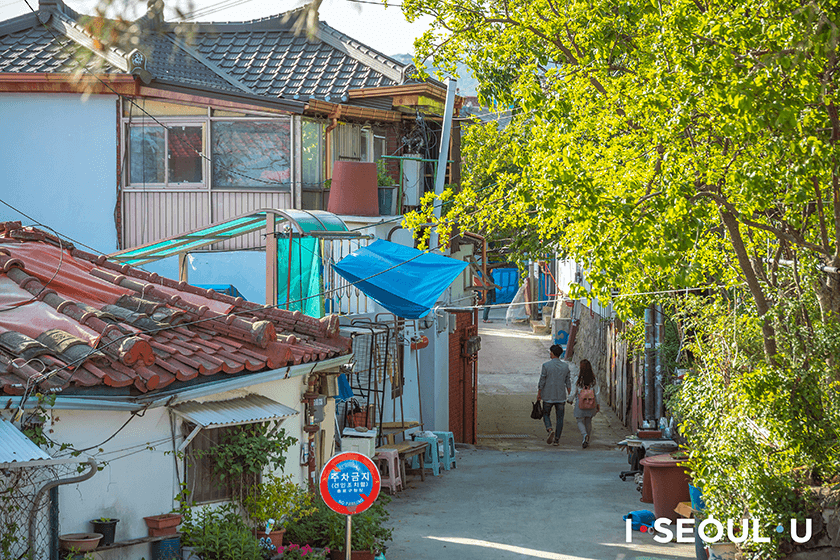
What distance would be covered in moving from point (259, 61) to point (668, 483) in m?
13.3

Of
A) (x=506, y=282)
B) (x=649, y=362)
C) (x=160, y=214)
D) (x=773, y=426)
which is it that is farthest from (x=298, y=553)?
(x=506, y=282)

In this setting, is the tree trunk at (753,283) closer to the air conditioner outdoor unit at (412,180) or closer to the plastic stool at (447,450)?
the plastic stool at (447,450)

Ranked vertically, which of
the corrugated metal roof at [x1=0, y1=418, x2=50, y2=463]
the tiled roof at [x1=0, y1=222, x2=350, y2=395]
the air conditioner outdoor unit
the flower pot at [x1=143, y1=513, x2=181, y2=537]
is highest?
the air conditioner outdoor unit

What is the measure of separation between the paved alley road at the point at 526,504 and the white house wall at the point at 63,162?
7.88m

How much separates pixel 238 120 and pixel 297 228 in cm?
509

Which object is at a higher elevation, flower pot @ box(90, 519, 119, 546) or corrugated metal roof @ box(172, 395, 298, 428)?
corrugated metal roof @ box(172, 395, 298, 428)

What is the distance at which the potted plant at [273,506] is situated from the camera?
9.48 metres

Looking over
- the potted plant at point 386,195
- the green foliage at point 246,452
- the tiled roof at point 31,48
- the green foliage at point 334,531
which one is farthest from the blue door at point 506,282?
the green foliage at point 246,452

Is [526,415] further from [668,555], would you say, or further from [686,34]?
[686,34]

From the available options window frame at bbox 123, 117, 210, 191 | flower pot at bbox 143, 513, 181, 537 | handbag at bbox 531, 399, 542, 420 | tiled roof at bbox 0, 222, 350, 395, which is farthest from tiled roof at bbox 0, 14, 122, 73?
handbag at bbox 531, 399, 542, 420

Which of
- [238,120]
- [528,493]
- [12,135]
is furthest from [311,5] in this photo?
[12,135]

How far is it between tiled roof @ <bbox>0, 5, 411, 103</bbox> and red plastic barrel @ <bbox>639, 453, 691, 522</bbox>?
32.4ft

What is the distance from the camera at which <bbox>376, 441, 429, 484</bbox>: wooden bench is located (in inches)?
584

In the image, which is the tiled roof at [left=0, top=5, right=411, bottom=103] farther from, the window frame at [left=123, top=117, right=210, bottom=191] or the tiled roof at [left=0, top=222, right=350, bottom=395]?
the tiled roof at [left=0, top=222, right=350, bottom=395]
